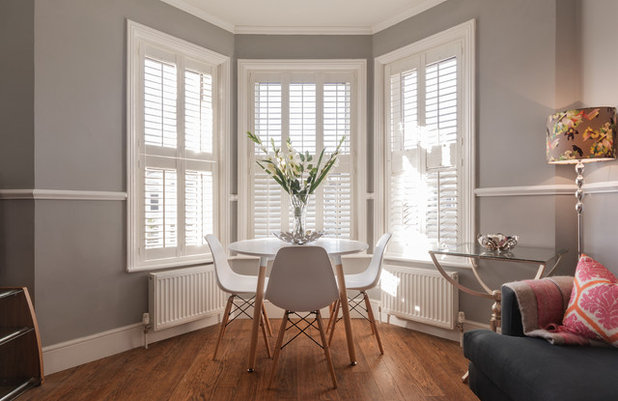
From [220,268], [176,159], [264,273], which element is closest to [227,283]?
[220,268]

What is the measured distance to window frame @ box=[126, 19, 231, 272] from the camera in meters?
2.87

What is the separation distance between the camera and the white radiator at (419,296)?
2.92 metres

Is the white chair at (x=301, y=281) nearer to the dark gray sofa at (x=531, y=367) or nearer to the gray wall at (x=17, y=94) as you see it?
the dark gray sofa at (x=531, y=367)

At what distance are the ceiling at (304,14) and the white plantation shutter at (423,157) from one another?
0.46m

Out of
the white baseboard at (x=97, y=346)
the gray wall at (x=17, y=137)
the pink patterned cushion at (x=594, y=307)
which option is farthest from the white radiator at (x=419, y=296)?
the gray wall at (x=17, y=137)

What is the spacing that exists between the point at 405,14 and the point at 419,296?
2445 mm

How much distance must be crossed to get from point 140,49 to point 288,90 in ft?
4.29

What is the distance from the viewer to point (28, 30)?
2.40m

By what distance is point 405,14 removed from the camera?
3.32 meters

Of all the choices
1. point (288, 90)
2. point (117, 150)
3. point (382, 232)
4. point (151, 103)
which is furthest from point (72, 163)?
point (382, 232)

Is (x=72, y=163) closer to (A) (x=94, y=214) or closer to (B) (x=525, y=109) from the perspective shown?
(A) (x=94, y=214)

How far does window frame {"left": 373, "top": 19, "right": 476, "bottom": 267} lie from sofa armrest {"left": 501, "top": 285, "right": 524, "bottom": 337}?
3.70ft

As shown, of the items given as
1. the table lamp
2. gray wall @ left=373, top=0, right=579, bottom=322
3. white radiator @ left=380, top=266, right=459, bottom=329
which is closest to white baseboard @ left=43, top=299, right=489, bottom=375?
white radiator @ left=380, top=266, right=459, bottom=329

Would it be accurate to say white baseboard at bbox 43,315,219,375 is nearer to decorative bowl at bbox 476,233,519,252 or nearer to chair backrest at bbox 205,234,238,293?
chair backrest at bbox 205,234,238,293
